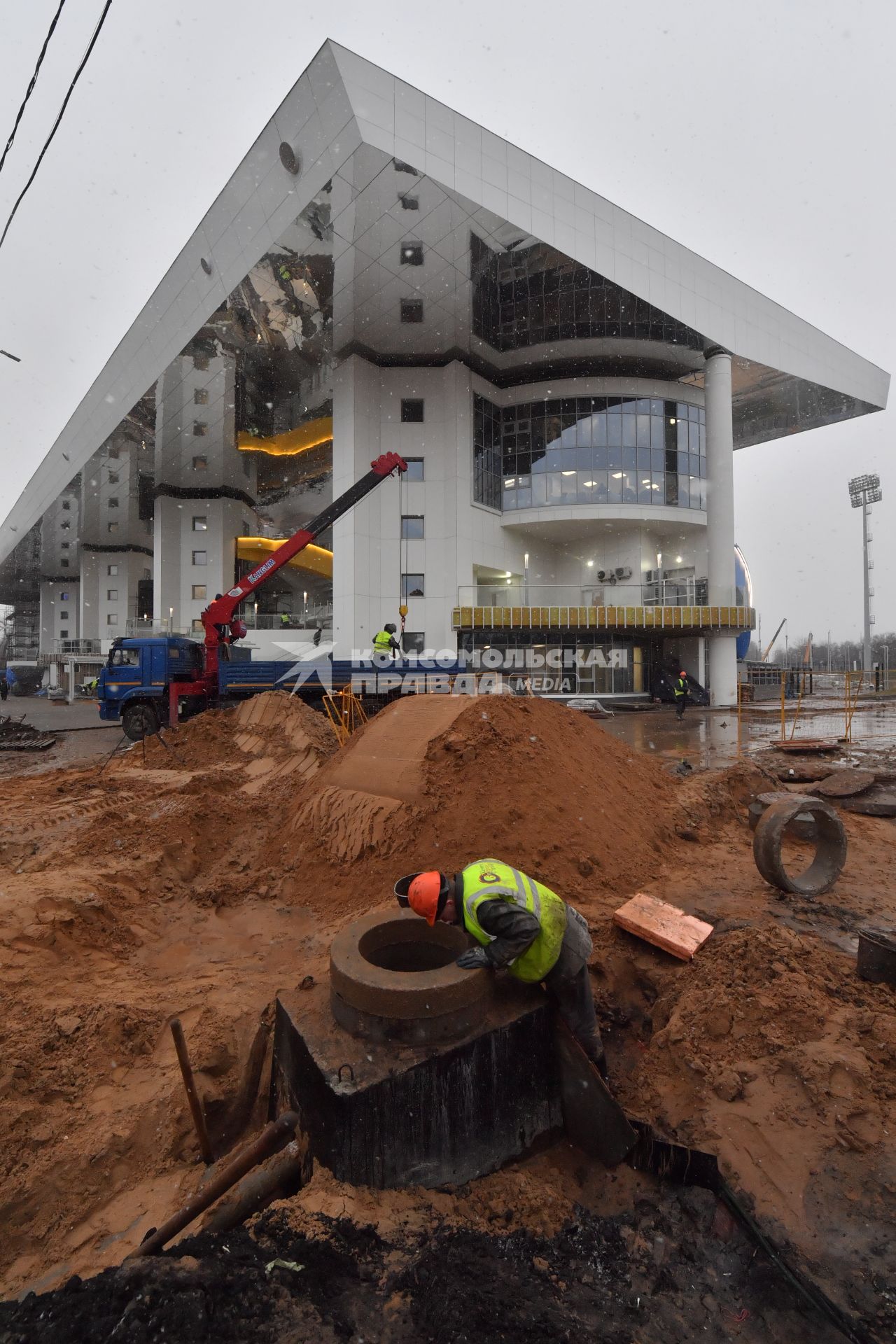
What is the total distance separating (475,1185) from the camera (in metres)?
3.03

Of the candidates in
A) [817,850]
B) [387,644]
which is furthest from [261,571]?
[817,850]

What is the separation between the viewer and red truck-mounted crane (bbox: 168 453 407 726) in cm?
1582

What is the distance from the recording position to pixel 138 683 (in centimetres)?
1570

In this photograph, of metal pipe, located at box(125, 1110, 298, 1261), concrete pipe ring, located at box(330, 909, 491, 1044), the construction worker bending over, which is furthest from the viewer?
the construction worker bending over

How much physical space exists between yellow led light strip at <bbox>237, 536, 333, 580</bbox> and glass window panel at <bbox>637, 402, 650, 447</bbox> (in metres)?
19.2

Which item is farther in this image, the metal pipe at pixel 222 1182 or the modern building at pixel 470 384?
the modern building at pixel 470 384

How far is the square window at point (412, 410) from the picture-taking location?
28109 mm

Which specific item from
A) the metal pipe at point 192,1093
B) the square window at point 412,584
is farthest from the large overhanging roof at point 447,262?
the metal pipe at point 192,1093

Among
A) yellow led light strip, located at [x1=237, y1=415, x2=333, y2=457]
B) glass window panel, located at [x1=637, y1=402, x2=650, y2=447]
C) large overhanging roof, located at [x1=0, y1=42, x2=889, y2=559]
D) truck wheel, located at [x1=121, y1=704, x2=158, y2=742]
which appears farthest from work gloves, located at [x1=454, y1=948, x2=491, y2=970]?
yellow led light strip, located at [x1=237, y1=415, x2=333, y2=457]

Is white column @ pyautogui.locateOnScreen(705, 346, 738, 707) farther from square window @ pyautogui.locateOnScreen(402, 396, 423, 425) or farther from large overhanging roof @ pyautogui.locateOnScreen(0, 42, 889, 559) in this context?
square window @ pyautogui.locateOnScreen(402, 396, 423, 425)

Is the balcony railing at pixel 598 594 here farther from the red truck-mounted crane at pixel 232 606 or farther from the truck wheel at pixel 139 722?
the truck wheel at pixel 139 722

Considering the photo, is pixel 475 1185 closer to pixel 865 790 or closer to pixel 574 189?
pixel 865 790

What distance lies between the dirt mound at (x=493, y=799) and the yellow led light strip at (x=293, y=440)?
98.5 feet

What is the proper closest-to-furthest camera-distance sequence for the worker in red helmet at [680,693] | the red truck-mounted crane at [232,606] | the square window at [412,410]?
the red truck-mounted crane at [232,606], the worker in red helmet at [680,693], the square window at [412,410]
